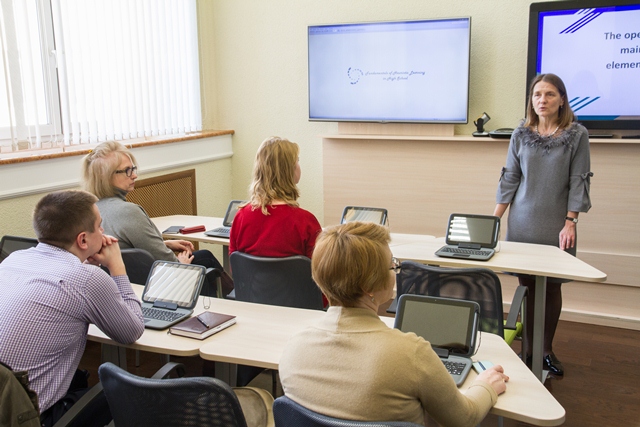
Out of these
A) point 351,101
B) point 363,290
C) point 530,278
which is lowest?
point 530,278

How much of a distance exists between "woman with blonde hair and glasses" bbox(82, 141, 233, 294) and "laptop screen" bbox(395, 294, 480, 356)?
1.40 meters

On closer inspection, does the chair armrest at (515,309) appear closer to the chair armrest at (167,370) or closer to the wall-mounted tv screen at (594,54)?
the chair armrest at (167,370)

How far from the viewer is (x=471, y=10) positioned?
4.68 m

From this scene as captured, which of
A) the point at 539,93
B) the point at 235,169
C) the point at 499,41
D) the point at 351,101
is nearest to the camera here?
the point at 539,93

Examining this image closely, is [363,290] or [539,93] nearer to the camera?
[363,290]

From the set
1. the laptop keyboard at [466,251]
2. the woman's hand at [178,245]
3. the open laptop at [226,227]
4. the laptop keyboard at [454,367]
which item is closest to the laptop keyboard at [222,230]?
the open laptop at [226,227]

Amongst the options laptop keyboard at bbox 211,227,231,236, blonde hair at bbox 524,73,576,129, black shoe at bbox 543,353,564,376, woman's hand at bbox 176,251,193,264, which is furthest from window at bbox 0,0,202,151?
black shoe at bbox 543,353,564,376

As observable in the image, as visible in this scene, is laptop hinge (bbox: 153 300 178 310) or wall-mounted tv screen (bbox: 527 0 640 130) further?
wall-mounted tv screen (bbox: 527 0 640 130)

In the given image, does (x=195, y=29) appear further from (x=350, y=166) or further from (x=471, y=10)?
(x=471, y=10)

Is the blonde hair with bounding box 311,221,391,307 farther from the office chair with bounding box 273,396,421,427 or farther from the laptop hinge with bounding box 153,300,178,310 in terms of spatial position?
the laptop hinge with bounding box 153,300,178,310

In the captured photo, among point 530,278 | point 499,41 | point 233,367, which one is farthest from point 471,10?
point 233,367

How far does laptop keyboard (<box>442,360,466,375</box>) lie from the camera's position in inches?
74.6

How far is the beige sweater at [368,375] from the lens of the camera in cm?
147

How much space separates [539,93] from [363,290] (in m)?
2.27
